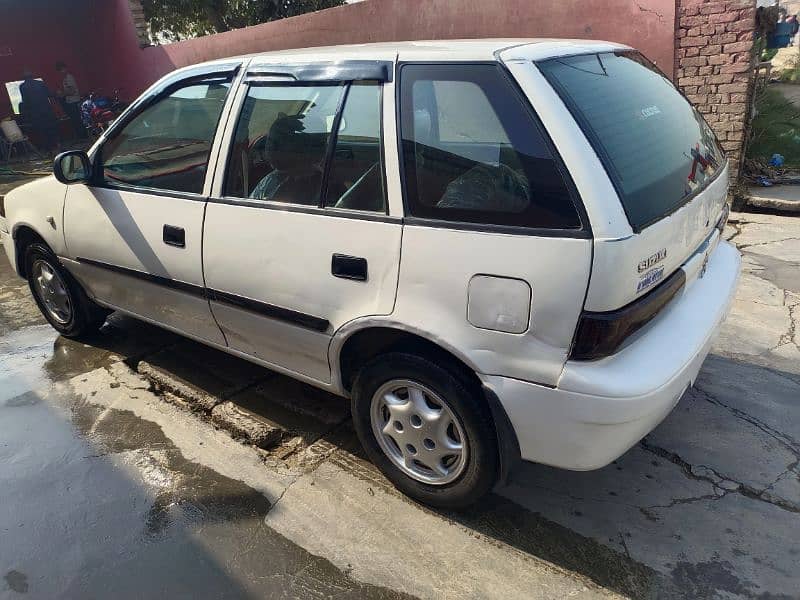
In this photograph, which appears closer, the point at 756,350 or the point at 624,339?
the point at 624,339

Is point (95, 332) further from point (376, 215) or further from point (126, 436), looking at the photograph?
point (376, 215)

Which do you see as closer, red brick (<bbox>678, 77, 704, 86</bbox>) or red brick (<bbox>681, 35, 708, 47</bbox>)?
red brick (<bbox>681, 35, 708, 47</bbox>)

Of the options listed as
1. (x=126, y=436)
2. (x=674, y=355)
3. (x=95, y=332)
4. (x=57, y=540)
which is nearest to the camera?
(x=674, y=355)

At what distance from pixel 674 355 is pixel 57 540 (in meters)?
2.46

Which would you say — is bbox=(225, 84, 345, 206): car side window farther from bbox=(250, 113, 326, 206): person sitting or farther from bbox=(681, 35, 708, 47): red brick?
bbox=(681, 35, 708, 47): red brick

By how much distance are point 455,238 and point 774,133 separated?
6.69m

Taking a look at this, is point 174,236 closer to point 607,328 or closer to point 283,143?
point 283,143

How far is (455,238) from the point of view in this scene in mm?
2088

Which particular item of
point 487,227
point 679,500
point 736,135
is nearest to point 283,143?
point 487,227

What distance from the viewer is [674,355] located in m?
2.12

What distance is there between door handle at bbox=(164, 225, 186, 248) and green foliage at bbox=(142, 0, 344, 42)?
12.8 meters

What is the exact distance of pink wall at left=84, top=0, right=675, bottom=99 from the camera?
20.4 feet

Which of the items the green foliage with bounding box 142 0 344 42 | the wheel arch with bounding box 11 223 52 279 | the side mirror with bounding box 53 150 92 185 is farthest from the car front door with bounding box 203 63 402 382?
the green foliage with bounding box 142 0 344 42

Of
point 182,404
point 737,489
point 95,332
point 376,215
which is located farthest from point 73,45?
point 737,489
